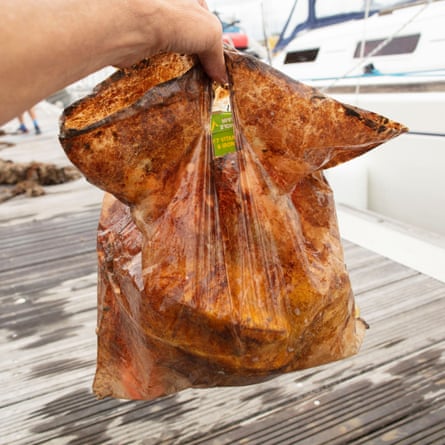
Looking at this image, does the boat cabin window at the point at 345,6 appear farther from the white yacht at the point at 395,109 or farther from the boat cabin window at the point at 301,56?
the boat cabin window at the point at 301,56

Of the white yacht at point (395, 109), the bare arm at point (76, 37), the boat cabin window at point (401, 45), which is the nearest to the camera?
the bare arm at point (76, 37)

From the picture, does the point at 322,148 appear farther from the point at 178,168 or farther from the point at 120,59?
the point at 120,59

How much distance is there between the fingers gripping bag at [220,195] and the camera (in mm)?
1073

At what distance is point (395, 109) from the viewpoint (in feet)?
13.1

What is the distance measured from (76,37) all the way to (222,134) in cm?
48

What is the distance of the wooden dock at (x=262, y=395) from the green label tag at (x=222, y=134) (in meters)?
1.04

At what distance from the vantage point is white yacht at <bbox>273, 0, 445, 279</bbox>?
11.0 ft

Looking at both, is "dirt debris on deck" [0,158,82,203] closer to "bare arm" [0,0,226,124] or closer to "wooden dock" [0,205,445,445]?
"wooden dock" [0,205,445,445]

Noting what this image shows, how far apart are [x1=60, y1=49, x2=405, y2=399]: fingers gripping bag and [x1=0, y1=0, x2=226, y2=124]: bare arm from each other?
166 mm

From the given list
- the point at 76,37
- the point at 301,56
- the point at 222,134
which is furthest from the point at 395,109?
the point at 76,37

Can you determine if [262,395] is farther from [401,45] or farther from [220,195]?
[401,45]

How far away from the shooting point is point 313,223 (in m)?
1.27

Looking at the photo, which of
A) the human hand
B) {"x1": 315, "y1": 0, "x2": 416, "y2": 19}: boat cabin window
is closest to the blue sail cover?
{"x1": 315, "y1": 0, "x2": 416, "y2": 19}: boat cabin window

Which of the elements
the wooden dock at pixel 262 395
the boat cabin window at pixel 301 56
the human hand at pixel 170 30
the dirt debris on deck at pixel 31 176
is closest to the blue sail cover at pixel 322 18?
the boat cabin window at pixel 301 56
